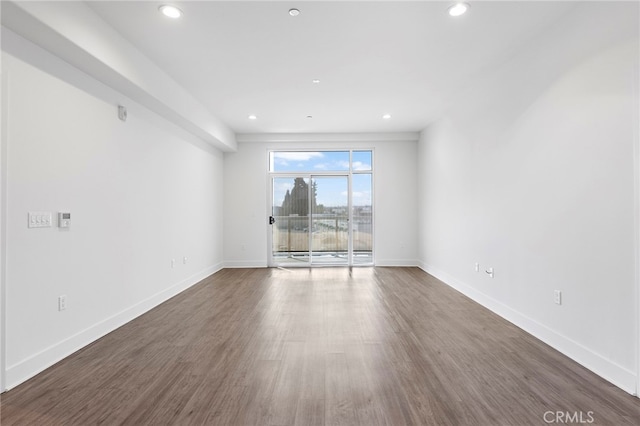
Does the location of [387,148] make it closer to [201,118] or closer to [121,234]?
[201,118]

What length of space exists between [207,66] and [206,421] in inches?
132

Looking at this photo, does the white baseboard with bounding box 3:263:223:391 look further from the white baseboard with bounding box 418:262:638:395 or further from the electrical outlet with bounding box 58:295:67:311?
the white baseboard with bounding box 418:262:638:395

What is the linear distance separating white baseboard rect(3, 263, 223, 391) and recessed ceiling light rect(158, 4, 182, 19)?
9.17 feet

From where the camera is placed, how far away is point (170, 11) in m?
2.46

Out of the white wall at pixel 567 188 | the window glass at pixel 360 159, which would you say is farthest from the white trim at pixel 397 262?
the white wall at pixel 567 188

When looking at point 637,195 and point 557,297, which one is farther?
point 557,297

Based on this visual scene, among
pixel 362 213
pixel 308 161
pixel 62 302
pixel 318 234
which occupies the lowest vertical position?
pixel 62 302

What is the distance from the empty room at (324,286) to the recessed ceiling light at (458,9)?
4 centimetres

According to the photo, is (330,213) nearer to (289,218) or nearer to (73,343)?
(289,218)

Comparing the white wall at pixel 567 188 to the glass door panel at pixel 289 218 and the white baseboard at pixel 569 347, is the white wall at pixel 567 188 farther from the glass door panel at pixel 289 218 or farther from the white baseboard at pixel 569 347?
the glass door panel at pixel 289 218

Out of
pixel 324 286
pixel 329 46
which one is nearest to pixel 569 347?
pixel 324 286

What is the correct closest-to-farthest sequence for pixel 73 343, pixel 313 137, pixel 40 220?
pixel 40 220 → pixel 73 343 → pixel 313 137

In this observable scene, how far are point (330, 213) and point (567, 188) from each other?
4.58 meters

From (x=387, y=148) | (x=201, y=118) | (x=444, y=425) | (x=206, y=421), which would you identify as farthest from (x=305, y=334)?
(x=387, y=148)
